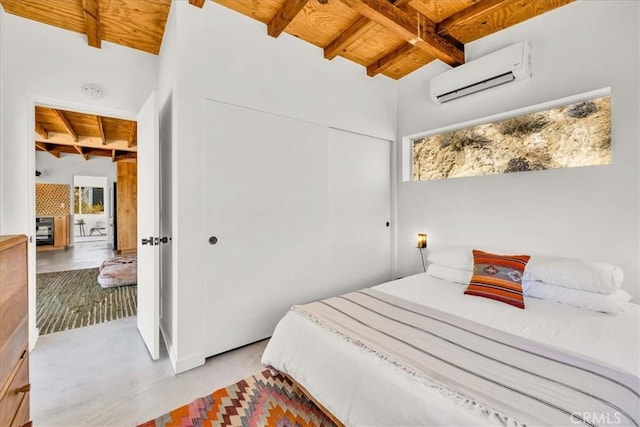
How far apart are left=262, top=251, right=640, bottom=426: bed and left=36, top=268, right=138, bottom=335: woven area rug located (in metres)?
2.38

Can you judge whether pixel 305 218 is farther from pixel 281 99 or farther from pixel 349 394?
pixel 349 394

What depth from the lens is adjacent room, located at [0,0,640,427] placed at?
4.51 feet

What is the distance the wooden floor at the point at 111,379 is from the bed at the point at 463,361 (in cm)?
58

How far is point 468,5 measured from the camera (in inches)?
90.2

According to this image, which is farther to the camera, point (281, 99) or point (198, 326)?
point (281, 99)

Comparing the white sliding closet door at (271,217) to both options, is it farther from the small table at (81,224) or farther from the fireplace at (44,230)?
the small table at (81,224)

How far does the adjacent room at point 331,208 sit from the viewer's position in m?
1.38

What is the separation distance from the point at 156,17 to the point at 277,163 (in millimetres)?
1503

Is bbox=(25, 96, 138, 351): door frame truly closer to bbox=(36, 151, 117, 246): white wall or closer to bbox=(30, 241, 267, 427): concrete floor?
bbox=(30, 241, 267, 427): concrete floor

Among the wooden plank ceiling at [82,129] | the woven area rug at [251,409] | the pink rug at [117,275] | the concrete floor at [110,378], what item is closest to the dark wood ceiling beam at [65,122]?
the wooden plank ceiling at [82,129]

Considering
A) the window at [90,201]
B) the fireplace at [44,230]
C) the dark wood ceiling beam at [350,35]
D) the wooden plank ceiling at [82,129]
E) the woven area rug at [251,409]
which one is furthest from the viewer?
the window at [90,201]

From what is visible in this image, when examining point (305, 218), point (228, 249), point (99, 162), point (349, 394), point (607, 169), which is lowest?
point (349, 394)

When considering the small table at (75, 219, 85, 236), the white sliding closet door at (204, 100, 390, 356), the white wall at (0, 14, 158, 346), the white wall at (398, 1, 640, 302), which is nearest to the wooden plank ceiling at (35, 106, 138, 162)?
the white wall at (0, 14, 158, 346)

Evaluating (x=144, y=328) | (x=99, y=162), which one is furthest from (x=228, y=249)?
(x=99, y=162)
